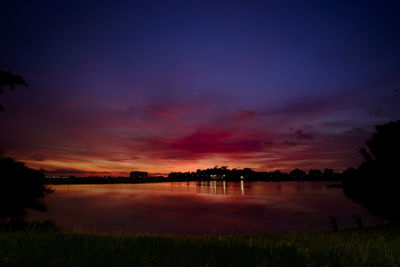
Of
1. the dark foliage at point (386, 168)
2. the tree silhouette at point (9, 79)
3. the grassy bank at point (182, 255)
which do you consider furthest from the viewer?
the dark foliage at point (386, 168)

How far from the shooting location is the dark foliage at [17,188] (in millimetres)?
18406

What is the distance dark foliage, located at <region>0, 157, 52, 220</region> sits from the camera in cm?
1841

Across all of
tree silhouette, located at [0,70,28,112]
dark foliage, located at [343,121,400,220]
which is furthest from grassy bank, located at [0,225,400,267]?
dark foliage, located at [343,121,400,220]

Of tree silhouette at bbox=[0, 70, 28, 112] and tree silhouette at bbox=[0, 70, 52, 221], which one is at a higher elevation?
tree silhouette at bbox=[0, 70, 28, 112]

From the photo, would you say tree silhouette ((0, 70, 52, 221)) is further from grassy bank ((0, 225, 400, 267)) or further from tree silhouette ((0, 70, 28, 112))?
grassy bank ((0, 225, 400, 267))

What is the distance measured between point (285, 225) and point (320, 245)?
174 ft

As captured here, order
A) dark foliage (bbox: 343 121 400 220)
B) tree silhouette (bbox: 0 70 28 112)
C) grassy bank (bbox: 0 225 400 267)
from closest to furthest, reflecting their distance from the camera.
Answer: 1. grassy bank (bbox: 0 225 400 267)
2. tree silhouette (bbox: 0 70 28 112)
3. dark foliage (bbox: 343 121 400 220)

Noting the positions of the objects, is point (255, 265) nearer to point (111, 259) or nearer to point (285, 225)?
point (111, 259)

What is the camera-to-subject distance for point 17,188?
1883 cm

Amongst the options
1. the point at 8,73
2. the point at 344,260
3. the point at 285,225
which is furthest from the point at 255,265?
the point at 285,225

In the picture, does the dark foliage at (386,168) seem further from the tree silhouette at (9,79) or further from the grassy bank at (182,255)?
the tree silhouette at (9,79)

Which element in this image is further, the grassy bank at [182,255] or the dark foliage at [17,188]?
the dark foliage at [17,188]

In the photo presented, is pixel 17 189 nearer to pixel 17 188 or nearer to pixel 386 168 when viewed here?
pixel 17 188

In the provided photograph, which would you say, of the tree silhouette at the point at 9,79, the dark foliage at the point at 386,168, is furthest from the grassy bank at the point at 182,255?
the dark foliage at the point at 386,168
